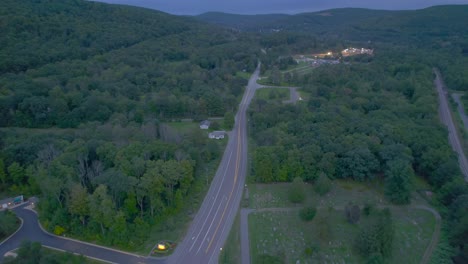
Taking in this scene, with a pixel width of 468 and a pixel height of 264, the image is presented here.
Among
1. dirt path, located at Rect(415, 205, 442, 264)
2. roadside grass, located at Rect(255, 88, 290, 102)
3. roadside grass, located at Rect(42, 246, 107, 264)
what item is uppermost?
roadside grass, located at Rect(255, 88, 290, 102)

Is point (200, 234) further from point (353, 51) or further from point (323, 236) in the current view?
point (353, 51)

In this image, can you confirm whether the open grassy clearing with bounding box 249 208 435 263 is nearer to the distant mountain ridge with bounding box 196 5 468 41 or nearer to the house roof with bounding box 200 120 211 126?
the house roof with bounding box 200 120 211 126

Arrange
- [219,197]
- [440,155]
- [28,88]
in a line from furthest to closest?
[28,88] → [440,155] → [219,197]

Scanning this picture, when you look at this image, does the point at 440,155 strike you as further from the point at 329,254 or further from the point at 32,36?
the point at 32,36

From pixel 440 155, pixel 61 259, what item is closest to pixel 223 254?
pixel 61 259

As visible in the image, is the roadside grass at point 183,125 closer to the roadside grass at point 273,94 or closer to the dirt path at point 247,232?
the roadside grass at point 273,94

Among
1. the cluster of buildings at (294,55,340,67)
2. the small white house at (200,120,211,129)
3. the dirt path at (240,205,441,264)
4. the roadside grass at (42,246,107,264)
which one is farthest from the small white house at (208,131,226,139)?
the cluster of buildings at (294,55,340,67)

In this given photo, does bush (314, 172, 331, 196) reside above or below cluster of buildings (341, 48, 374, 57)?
below
